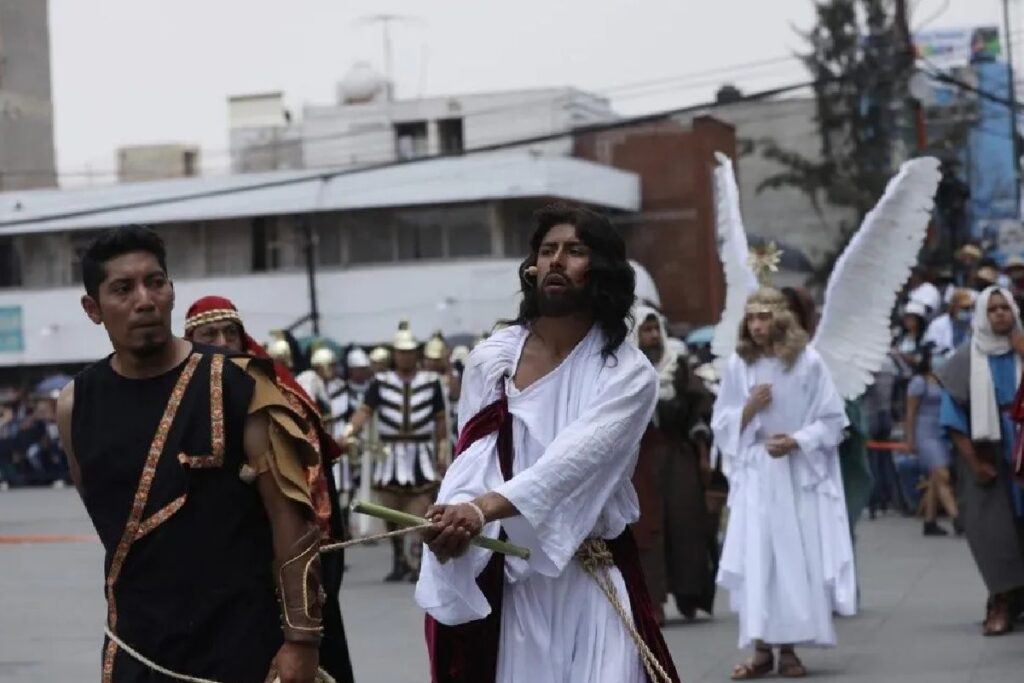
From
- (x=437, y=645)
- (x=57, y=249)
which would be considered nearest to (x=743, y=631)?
(x=437, y=645)

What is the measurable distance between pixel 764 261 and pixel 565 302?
7126 mm

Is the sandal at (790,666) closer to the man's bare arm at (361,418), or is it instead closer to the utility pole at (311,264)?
the man's bare arm at (361,418)

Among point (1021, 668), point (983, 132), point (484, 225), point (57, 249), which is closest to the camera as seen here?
point (1021, 668)

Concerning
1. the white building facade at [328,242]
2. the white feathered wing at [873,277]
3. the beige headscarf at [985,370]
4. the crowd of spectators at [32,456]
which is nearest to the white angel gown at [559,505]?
the beige headscarf at [985,370]

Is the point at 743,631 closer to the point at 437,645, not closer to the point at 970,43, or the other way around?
the point at 437,645

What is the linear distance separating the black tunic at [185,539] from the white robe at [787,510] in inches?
239

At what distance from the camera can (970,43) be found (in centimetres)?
7050

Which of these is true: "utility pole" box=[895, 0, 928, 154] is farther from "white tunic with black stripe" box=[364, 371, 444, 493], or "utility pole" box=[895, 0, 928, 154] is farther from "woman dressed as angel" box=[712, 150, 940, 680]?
"woman dressed as angel" box=[712, 150, 940, 680]

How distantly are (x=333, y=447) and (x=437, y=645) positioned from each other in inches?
49.6

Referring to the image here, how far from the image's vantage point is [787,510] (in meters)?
11.4

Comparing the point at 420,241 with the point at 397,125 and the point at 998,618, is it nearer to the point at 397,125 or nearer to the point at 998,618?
the point at 397,125

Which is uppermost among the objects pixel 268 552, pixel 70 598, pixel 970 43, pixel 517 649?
pixel 970 43

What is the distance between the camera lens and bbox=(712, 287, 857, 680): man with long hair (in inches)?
439

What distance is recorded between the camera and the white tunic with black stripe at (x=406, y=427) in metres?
17.5
